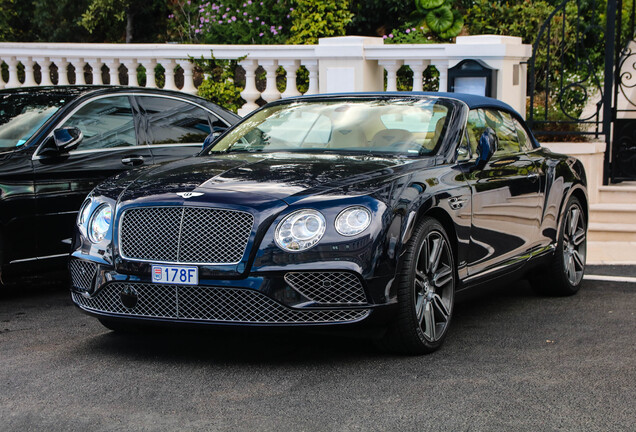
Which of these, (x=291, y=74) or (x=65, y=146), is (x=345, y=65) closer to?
(x=291, y=74)

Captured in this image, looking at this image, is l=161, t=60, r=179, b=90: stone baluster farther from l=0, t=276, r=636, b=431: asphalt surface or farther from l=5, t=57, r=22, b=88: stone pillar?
l=0, t=276, r=636, b=431: asphalt surface

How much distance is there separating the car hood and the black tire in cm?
214

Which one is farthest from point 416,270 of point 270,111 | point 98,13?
point 98,13

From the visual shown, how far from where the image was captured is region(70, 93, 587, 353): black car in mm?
5195

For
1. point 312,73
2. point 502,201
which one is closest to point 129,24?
point 312,73

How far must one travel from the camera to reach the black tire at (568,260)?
7.65 m

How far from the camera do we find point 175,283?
531 centimetres

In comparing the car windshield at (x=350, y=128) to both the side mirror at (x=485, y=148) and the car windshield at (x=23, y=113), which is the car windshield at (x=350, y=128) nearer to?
the side mirror at (x=485, y=148)

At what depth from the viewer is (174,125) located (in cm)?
860

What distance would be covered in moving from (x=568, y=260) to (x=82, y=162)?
380 centimetres

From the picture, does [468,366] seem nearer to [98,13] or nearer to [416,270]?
[416,270]

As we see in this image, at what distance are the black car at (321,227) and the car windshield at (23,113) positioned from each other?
5.74 feet

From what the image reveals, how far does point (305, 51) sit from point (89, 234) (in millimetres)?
7489

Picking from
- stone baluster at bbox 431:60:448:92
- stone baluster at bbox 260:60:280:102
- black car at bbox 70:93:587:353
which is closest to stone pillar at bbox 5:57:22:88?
stone baluster at bbox 260:60:280:102
